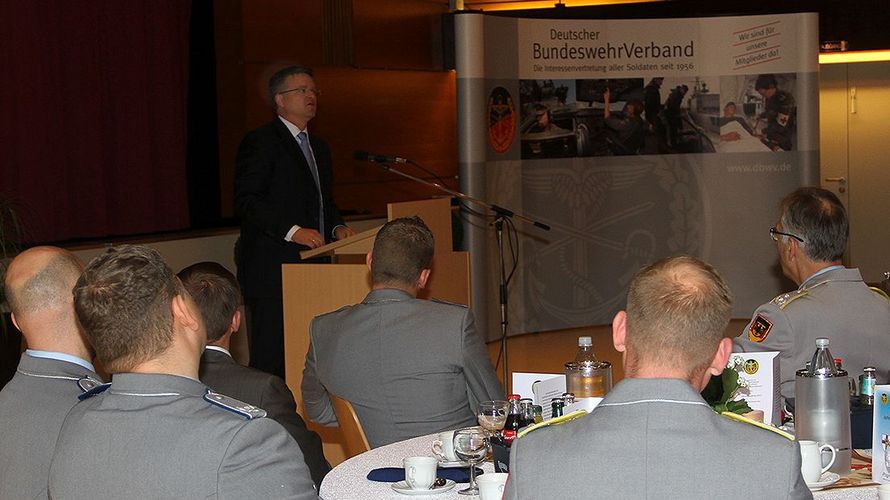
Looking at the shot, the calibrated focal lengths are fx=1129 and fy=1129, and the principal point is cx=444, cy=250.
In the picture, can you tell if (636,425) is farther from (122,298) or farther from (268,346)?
(268,346)

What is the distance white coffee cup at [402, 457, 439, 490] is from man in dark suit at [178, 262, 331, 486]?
590mm

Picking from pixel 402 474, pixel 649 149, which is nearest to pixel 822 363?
pixel 402 474

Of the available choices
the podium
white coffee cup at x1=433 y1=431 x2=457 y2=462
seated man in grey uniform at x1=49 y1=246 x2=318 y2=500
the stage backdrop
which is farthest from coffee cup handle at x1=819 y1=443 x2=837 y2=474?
the stage backdrop

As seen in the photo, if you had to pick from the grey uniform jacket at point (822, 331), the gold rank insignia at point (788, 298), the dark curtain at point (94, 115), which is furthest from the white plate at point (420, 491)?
the dark curtain at point (94, 115)

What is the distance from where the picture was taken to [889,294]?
350 centimetres

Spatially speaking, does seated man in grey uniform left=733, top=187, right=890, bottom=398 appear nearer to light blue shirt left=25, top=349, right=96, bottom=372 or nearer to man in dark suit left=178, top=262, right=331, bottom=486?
man in dark suit left=178, top=262, right=331, bottom=486

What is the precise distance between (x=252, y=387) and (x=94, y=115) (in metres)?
3.83

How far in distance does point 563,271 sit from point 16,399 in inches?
267

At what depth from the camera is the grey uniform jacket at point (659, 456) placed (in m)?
1.73

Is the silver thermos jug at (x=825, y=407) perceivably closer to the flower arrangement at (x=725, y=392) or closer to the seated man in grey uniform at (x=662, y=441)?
the flower arrangement at (x=725, y=392)

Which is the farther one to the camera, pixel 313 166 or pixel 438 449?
pixel 313 166

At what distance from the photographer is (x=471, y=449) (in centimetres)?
246

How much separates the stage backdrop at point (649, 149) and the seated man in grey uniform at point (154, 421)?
21.9 ft

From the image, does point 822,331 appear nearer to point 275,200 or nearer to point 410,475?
point 410,475
